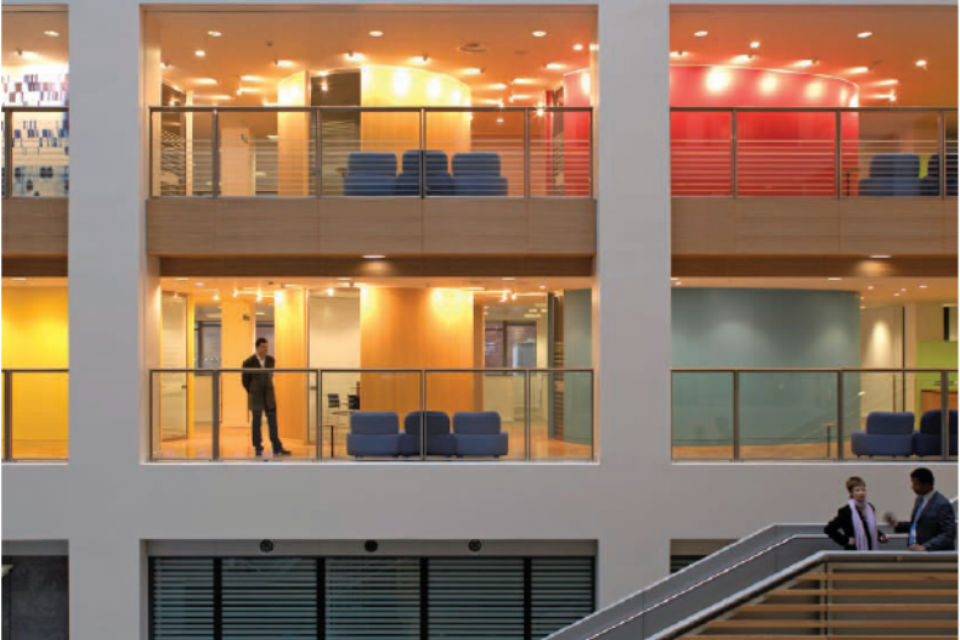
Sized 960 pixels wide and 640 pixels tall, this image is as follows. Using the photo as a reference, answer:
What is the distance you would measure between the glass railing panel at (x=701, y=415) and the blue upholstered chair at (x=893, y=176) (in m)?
3.24

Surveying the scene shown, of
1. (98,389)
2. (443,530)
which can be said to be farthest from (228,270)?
(443,530)

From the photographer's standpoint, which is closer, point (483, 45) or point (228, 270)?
point (228, 270)

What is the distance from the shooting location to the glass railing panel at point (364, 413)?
41.0 ft

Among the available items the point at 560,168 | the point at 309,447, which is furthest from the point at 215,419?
the point at 560,168

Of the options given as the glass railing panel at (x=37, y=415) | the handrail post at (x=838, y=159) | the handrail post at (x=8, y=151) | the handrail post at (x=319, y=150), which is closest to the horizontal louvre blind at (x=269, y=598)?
the handrail post at (x=319, y=150)

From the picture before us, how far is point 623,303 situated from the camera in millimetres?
12266

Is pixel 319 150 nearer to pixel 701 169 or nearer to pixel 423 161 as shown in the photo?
pixel 423 161

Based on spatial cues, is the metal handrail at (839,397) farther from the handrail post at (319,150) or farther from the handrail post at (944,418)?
the handrail post at (319,150)

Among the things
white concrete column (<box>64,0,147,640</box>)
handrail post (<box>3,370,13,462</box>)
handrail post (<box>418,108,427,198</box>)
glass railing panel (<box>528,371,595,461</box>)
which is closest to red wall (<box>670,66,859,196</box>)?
glass railing panel (<box>528,371,595,461</box>)

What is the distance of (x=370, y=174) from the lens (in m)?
12.8

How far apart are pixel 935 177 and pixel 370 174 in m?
7.57

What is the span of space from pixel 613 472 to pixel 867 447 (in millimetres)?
3336

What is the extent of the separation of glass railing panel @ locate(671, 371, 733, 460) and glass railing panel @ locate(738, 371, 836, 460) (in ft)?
0.66

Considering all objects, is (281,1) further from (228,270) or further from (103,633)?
(103,633)
